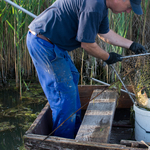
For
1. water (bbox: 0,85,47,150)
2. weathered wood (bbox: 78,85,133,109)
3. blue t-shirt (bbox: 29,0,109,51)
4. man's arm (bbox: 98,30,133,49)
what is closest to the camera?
blue t-shirt (bbox: 29,0,109,51)

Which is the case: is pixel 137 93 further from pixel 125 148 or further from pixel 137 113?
pixel 125 148

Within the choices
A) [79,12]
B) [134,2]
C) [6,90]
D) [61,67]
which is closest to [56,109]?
[61,67]

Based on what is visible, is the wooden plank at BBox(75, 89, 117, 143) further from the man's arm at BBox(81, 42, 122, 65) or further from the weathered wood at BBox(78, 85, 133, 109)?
the man's arm at BBox(81, 42, 122, 65)

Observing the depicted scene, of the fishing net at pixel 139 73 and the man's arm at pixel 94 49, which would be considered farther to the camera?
the fishing net at pixel 139 73

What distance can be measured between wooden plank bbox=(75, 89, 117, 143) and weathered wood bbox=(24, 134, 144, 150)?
0.12 m

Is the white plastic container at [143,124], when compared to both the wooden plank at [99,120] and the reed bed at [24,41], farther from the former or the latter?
the reed bed at [24,41]

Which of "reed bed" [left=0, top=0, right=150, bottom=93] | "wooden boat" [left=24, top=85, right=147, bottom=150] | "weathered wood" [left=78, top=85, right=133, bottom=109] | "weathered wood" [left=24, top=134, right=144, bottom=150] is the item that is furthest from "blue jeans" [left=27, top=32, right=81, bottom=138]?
"reed bed" [left=0, top=0, right=150, bottom=93]

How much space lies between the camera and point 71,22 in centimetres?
156

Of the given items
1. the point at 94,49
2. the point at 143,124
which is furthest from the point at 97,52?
the point at 143,124

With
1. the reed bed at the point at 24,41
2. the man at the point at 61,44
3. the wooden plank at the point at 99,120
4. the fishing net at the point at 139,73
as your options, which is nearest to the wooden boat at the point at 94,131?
the wooden plank at the point at 99,120

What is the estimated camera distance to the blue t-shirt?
4.50 feet

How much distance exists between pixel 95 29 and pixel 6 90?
2755 mm

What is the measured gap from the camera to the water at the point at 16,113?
2.19 metres

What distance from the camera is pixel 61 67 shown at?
166cm
